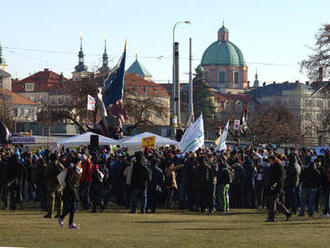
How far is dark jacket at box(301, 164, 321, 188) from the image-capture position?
22109 millimetres

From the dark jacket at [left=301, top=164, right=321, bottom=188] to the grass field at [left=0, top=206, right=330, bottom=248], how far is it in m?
0.89

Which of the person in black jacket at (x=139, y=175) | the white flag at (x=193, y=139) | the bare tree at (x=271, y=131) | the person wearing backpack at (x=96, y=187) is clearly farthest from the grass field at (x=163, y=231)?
the bare tree at (x=271, y=131)

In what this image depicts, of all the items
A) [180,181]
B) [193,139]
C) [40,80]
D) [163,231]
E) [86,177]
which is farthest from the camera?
[40,80]

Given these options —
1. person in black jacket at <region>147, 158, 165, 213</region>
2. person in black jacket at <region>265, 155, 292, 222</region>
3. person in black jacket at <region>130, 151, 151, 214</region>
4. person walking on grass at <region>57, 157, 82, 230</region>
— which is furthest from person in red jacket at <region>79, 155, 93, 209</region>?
person in black jacket at <region>265, 155, 292, 222</region>

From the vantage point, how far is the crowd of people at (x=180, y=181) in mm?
20953

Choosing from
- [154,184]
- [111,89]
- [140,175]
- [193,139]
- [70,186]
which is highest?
[111,89]

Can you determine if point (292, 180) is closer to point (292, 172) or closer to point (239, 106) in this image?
point (292, 172)

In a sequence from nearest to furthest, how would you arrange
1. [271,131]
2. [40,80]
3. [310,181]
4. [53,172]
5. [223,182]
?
1. [53,172]
2. [310,181]
3. [223,182]
4. [271,131]
5. [40,80]

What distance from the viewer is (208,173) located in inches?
950

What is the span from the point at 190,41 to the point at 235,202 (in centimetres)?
3153

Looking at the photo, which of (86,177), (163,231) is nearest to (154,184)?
(86,177)

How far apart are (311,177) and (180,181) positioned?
17.1ft

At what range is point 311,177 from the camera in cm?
2217

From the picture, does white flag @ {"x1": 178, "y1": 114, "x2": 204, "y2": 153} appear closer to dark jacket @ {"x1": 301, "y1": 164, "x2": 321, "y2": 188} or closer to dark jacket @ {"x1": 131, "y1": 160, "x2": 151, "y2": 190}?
dark jacket @ {"x1": 131, "y1": 160, "x2": 151, "y2": 190}
